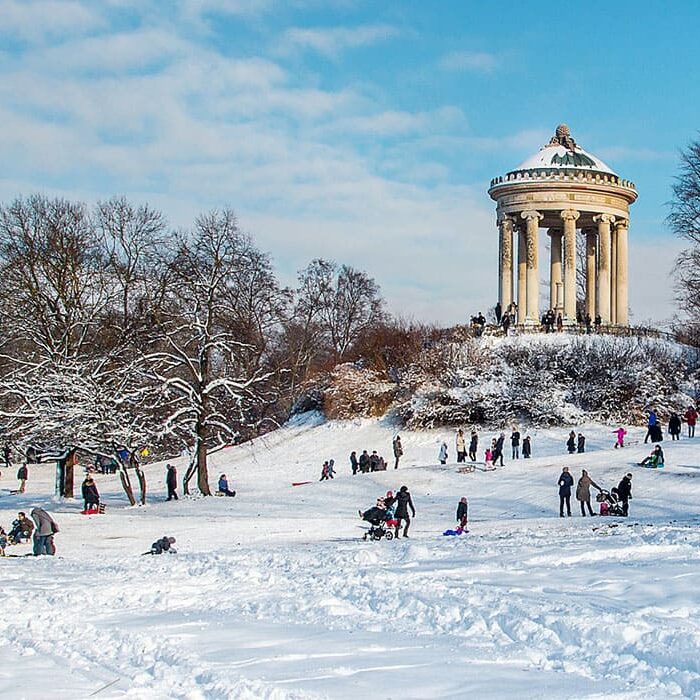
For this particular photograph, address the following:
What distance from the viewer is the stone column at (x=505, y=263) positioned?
181 feet

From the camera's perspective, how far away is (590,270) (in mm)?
58312

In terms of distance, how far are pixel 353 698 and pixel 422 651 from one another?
1.68 m

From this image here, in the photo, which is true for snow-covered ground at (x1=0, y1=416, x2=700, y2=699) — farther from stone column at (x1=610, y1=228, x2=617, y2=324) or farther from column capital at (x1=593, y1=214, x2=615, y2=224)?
stone column at (x1=610, y1=228, x2=617, y2=324)

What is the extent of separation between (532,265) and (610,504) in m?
29.2

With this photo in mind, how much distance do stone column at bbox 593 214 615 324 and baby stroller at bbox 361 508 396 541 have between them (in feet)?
113

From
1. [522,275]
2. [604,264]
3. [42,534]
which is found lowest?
[42,534]

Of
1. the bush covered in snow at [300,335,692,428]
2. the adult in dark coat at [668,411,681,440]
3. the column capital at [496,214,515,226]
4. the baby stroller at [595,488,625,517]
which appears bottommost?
the baby stroller at [595,488,625,517]

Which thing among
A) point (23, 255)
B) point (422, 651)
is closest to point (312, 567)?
point (422, 651)

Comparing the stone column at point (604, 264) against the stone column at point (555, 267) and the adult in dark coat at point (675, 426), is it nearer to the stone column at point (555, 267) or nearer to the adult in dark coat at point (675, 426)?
the stone column at point (555, 267)

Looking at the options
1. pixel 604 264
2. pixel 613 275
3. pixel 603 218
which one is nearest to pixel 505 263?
pixel 604 264

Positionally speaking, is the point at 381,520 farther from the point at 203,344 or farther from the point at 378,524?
the point at 203,344

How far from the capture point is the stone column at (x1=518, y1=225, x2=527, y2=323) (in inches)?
2154

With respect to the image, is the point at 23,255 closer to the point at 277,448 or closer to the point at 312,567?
the point at 277,448

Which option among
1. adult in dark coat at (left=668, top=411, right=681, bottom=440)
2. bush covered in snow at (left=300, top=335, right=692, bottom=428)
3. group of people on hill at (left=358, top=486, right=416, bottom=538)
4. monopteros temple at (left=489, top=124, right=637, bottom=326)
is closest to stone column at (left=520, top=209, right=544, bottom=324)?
monopteros temple at (left=489, top=124, right=637, bottom=326)
